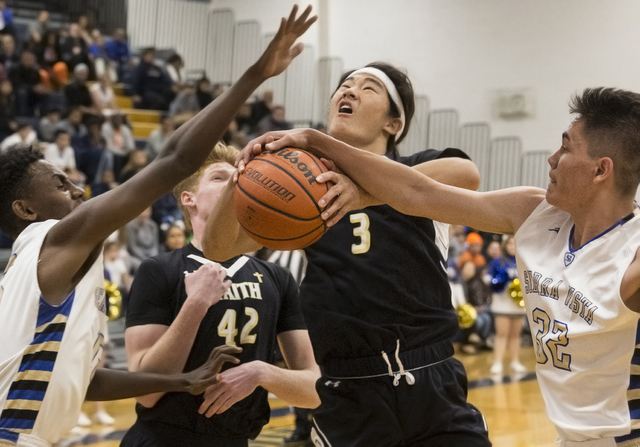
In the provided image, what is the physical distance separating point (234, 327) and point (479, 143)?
1520 cm

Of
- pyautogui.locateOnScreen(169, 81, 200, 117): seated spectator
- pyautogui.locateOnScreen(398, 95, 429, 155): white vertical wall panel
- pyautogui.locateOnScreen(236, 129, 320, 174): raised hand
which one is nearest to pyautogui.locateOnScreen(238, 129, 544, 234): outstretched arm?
pyautogui.locateOnScreen(236, 129, 320, 174): raised hand

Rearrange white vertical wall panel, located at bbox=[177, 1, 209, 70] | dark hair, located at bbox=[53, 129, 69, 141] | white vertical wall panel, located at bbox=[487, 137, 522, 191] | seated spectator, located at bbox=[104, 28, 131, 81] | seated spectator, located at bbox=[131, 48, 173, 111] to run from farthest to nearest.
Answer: white vertical wall panel, located at bbox=[177, 1, 209, 70] < seated spectator, located at bbox=[104, 28, 131, 81] < white vertical wall panel, located at bbox=[487, 137, 522, 191] < seated spectator, located at bbox=[131, 48, 173, 111] < dark hair, located at bbox=[53, 129, 69, 141]

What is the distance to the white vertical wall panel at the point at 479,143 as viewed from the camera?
58.5 ft

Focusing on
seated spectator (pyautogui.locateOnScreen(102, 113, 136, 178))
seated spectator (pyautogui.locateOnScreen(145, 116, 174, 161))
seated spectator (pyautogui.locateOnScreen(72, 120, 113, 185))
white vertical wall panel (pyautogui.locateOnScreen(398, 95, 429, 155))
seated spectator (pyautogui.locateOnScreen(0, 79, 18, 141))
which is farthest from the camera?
A: white vertical wall panel (pyautogui.locateOnScreen(398, 95, 429, 155))

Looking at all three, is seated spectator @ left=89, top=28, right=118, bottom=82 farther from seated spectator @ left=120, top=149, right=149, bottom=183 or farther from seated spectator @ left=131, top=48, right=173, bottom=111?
seated spectator @ left=120, top=149, right=149, bottom=183

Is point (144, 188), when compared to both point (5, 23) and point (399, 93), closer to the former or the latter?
point (399, 93)

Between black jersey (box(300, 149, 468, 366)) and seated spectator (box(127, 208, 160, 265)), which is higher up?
black jersey (box(300, 149, 468, 366))

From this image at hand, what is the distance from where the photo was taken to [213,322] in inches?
138

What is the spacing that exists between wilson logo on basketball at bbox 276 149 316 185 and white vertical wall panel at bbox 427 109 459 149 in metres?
15.7

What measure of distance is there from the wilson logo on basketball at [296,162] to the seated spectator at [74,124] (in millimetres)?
11227

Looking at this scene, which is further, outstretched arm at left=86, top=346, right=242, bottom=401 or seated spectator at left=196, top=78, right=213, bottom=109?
seated spectator at left=196, top=78, right=213, bottom=109

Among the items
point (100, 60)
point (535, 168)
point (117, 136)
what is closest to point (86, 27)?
point (100, 60)

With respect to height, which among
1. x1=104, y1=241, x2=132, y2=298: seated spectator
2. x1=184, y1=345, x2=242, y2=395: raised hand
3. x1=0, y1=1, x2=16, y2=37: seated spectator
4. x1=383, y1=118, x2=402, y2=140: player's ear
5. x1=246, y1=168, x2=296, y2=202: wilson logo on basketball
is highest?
x1=0, y1=1, x2=16, y2=37: seated spectator

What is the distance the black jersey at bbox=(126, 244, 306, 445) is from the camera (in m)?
3.44
